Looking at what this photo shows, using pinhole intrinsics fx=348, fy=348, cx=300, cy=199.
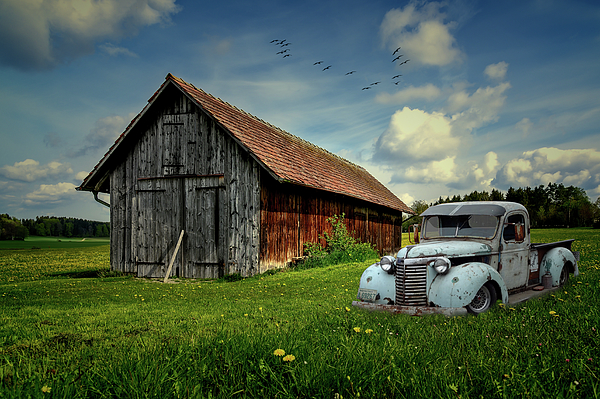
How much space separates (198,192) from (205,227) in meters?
1.36

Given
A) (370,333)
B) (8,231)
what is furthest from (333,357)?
(8,231)

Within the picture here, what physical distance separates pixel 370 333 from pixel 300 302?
315 centimetres

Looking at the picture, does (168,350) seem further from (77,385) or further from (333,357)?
(333,357)

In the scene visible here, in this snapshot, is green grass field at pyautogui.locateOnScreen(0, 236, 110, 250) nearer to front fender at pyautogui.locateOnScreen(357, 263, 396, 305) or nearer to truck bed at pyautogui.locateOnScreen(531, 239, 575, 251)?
front fender at pyautogui.locateOnScreen(357, 263, 396, 305)

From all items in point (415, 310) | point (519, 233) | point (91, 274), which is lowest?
point (91, 274)

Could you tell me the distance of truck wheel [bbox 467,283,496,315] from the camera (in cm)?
529

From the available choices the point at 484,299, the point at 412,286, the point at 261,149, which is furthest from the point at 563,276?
the point at 261,149

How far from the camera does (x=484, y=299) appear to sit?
5.39m

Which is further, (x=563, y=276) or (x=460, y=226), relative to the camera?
(x=563, y=276)

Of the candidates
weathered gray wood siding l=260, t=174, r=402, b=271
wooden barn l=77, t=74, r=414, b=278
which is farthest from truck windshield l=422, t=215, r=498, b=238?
weathered gray wood siding l=260, t=174, r=402, b=271

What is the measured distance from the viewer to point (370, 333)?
3.92m

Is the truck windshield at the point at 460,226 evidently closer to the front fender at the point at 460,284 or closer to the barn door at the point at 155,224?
the front fender at the point at 460,284

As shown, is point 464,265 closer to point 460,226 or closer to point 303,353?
point 460,226

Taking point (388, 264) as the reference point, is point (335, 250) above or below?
below
